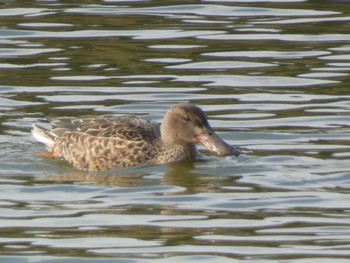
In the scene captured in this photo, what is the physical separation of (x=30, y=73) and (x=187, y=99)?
6.99 ft

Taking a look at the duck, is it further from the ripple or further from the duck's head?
the ripple

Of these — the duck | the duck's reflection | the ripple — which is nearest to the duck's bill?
the duck

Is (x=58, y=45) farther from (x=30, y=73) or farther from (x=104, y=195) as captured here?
(x=104, y=195)

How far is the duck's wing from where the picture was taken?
14.9 metres

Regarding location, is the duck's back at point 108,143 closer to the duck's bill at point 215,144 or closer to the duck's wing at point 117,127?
the duck's wing at point 117,127

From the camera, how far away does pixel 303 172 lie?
14.1 metres

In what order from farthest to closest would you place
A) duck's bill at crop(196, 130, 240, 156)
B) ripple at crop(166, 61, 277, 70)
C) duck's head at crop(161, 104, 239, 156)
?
ripple at crop(166, 61, 277, 70) → duck's head at crop(161, 104, 239, 156) → duck's bill at crop(196, 130, 240, 156)

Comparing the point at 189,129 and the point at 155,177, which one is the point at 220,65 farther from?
the point at 155,177

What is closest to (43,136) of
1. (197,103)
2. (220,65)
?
(197,103)

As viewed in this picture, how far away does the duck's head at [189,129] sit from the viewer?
14922 mm

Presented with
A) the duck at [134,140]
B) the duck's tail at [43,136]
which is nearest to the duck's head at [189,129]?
the duck at [134,140]

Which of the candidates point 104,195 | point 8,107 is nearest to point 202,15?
point 8,107

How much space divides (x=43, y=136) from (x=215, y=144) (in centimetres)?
181

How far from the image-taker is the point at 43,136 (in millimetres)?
15461
